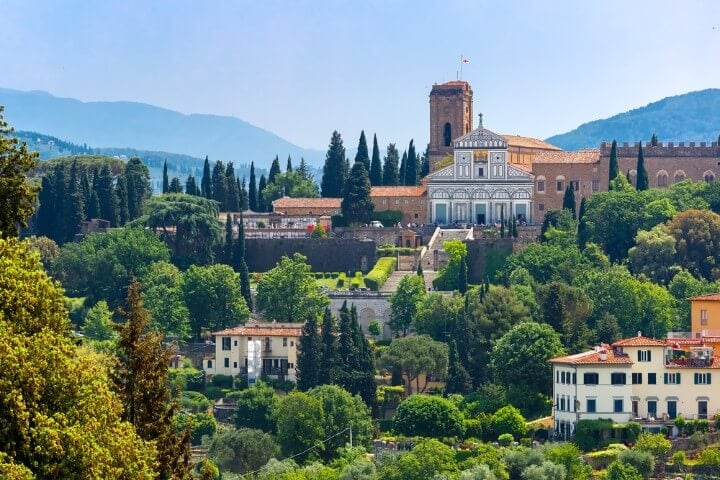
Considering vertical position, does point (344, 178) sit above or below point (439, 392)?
above

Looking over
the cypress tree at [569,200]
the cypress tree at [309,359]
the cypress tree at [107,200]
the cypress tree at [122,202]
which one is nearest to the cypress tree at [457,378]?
the cypress tree at [309,359]

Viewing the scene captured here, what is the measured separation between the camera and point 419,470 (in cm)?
5103

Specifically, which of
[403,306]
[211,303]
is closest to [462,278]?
[403,306]

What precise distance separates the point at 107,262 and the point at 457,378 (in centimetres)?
2173

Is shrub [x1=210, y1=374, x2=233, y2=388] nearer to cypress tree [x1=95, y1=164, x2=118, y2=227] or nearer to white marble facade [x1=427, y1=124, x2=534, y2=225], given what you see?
cypress tree [x1=95, y1=164, x2=118, y2=227]

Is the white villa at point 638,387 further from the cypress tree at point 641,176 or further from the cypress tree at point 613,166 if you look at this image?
the cypress tree at point 613,166

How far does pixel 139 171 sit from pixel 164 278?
22.0 metres

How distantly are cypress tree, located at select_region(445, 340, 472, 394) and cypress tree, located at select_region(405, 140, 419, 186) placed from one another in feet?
120

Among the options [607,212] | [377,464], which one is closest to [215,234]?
[607,212]

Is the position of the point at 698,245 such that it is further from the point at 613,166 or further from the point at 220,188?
the point at 220,188

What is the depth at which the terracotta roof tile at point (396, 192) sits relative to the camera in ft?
306

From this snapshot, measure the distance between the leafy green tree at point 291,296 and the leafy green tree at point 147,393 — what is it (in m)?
55.0

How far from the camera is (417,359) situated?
66.6m

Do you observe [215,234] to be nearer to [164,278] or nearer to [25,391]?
[164,278]
